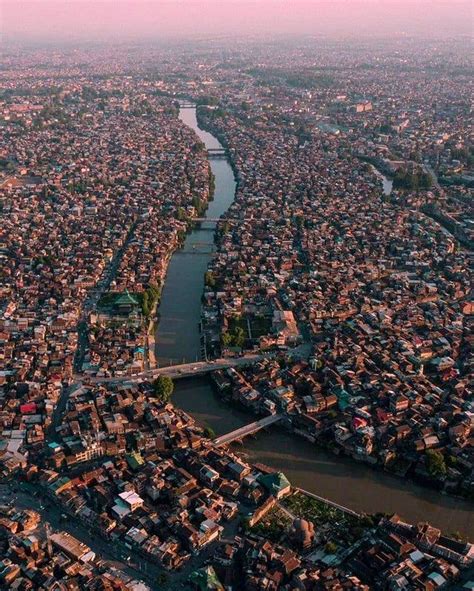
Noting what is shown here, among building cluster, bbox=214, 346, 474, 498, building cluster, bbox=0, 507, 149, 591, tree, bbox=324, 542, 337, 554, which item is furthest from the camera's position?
building cluster, bbox=214, 346, 474, 498

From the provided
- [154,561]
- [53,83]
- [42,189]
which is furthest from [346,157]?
[53,83]

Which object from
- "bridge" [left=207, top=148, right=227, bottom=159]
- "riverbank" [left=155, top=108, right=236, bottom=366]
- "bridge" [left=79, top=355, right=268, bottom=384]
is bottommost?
"bridge" [left=79, top=355, right=268, bottom=384]

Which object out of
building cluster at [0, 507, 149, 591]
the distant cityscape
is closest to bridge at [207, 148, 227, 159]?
the distant cityscape

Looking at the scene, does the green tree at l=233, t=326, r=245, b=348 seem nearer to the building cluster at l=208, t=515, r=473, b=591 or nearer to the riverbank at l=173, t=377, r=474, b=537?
the riverbank at l=173, t=377, r=474, b=537

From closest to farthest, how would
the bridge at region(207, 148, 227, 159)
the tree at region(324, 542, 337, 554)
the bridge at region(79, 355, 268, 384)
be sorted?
Answer: the tree at region(324, 542, 337, 554), the bridge at region(79, 355, 268, 384), the bridge at region(207, 148, 227, 159)

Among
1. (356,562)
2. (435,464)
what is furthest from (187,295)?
(356,562)

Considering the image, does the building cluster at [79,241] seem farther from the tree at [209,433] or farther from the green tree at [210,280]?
the tree at [209,433]

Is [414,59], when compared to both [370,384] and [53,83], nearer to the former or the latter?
[53,83]
